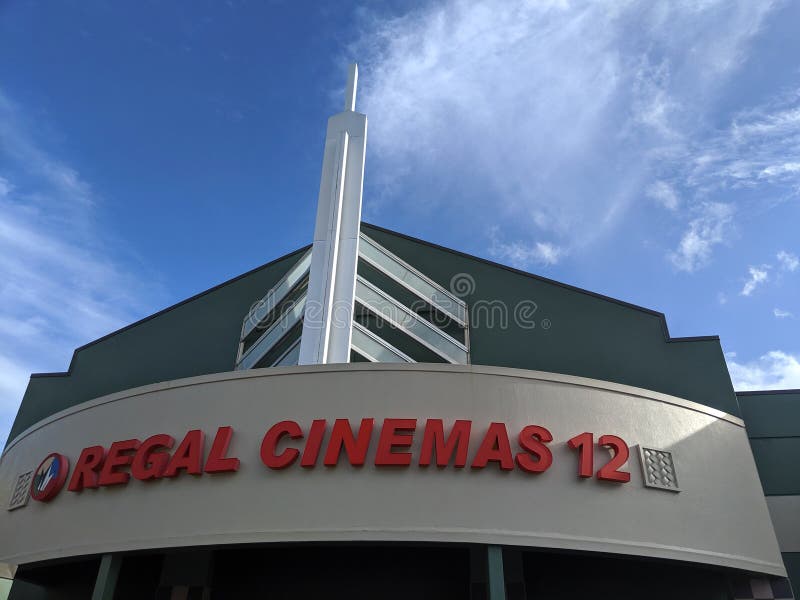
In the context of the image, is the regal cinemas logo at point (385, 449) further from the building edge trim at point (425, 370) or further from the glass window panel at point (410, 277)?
the glass window panel at point (410, 277)

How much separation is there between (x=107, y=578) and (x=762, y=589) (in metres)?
13.4

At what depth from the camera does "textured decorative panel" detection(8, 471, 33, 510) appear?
48.0 feet

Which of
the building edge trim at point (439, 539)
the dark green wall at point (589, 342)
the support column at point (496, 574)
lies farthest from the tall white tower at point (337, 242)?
the support column at point (496, 574)

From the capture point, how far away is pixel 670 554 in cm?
1188

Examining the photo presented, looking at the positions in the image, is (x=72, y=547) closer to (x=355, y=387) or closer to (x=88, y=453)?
(x=88, y=453)

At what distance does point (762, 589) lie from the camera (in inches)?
531

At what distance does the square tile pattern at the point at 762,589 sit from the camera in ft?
43.5

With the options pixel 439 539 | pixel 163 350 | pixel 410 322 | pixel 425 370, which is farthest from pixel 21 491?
pixel 410 322

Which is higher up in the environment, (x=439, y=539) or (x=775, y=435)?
(x=775, y=435)

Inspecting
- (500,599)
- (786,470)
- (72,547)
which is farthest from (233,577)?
(786,470)

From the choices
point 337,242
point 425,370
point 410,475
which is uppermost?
point 337,242

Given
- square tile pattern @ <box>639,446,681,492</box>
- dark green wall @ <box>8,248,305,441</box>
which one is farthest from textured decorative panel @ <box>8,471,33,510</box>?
square tile pattern @ <box>639,446,681,492</box>

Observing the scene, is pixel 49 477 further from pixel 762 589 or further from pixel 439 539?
pixel 762 589

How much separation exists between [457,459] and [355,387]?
2.45 metres
